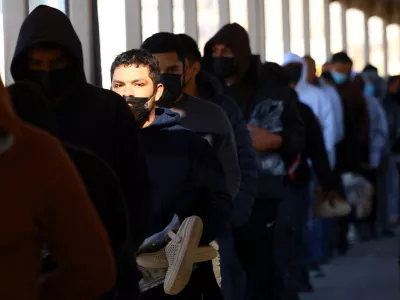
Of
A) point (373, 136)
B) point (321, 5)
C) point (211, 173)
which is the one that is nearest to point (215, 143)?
point (211, 173)

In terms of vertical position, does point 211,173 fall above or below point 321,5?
below

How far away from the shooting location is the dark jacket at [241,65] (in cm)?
676

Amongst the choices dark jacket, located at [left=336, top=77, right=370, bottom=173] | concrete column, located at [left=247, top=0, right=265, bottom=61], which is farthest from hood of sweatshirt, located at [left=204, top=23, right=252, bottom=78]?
concrete column, located at [left=247, top=0, right=265, bottom=61]

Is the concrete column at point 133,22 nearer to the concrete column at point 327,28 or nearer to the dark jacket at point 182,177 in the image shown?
the dark jacket at point 182,177

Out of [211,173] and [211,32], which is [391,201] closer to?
[211,32]

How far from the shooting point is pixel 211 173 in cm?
462

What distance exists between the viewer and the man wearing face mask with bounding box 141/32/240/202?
5324mm

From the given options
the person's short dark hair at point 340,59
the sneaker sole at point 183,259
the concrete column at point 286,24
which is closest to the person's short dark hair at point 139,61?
the sneaker sole at point 183,259

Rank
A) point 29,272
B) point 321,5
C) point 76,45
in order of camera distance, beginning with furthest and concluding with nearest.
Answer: point 321,5
point 76,45
point 29,272

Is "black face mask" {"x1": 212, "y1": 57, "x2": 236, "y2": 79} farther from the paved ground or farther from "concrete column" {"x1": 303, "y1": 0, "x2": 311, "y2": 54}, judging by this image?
"concrete column" {"x1": 303, "y1": 0, "x2": 311, "y2": 54}

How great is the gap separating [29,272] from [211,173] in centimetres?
254

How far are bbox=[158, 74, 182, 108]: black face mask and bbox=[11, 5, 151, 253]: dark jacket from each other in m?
1.47

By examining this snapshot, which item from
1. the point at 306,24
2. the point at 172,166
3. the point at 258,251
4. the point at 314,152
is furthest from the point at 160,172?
the point at 306,24

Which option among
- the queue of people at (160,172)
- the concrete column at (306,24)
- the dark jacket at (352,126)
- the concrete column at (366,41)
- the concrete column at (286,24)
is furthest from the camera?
the concrete column at (366,41)
